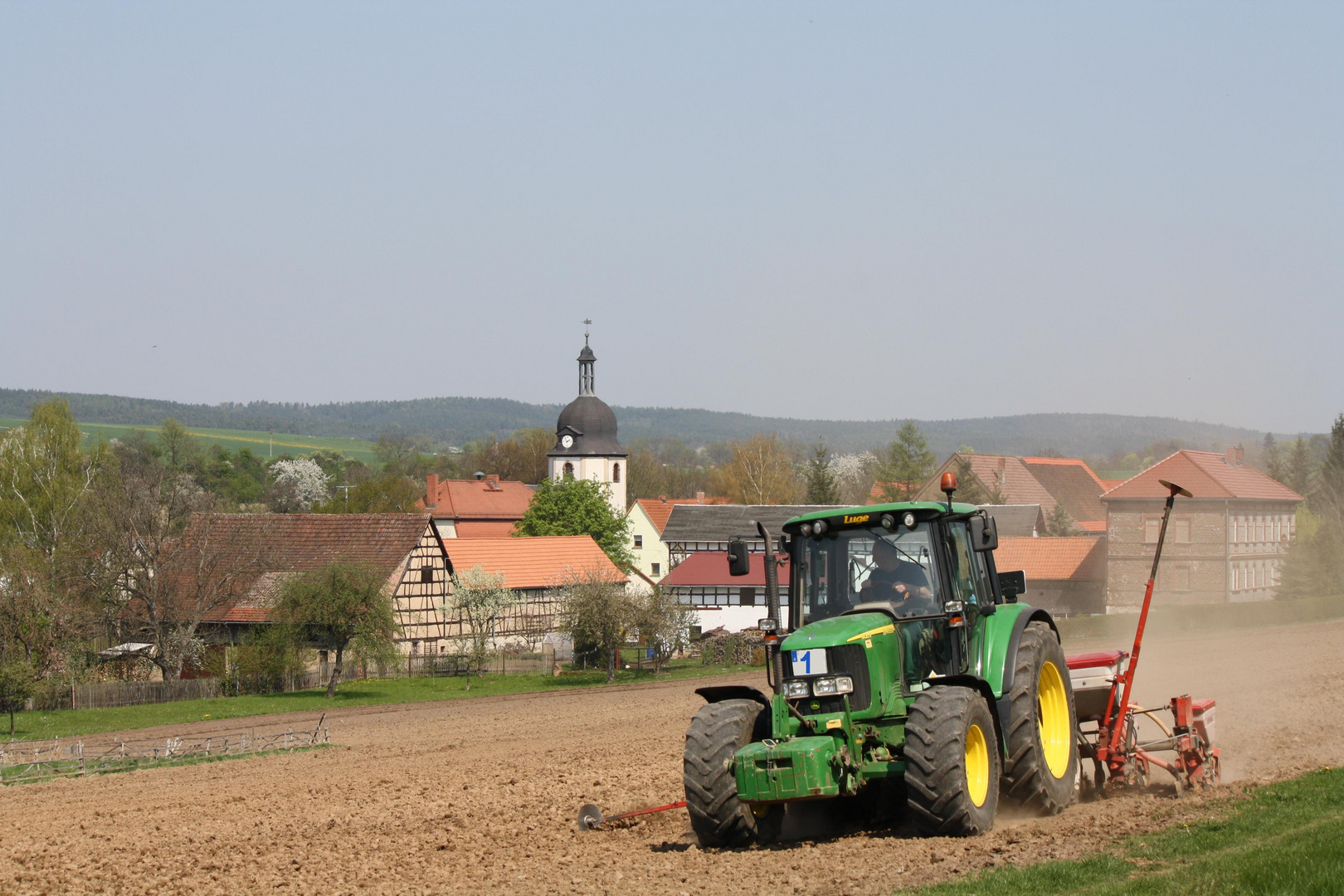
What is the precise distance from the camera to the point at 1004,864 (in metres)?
8.50

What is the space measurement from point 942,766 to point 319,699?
31770 mm

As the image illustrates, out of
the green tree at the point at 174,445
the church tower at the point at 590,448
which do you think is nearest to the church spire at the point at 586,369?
the church tower at the point at 590,448

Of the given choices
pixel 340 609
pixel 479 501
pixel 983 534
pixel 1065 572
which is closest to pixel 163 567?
pixel 340 609

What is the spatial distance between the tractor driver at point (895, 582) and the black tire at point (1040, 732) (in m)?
1.08

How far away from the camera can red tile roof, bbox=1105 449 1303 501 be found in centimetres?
5328

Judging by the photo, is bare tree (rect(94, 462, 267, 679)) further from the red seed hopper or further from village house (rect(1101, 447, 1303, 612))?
village house (rect(1101, 447, 1303, 612))

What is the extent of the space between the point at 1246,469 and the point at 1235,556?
13.3 ft

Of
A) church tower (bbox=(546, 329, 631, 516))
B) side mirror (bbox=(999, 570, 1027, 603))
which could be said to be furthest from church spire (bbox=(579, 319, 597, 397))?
side mirror (bbox=(999, 570, 1027, 603))

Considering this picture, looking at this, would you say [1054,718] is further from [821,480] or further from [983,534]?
[821,480]

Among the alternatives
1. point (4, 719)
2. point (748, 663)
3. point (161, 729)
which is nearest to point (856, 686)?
point (161, 729)

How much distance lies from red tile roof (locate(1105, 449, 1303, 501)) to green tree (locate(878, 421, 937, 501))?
24.2 meters

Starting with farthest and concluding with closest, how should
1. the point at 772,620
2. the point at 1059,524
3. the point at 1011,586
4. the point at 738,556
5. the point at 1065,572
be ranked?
the point at 1059,524, the point at 1065,572, the point at 1011,586, the point at 772,620, the point at 738,556

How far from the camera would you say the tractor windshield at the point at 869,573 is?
10334mm

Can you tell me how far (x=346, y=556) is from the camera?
4834 cm
